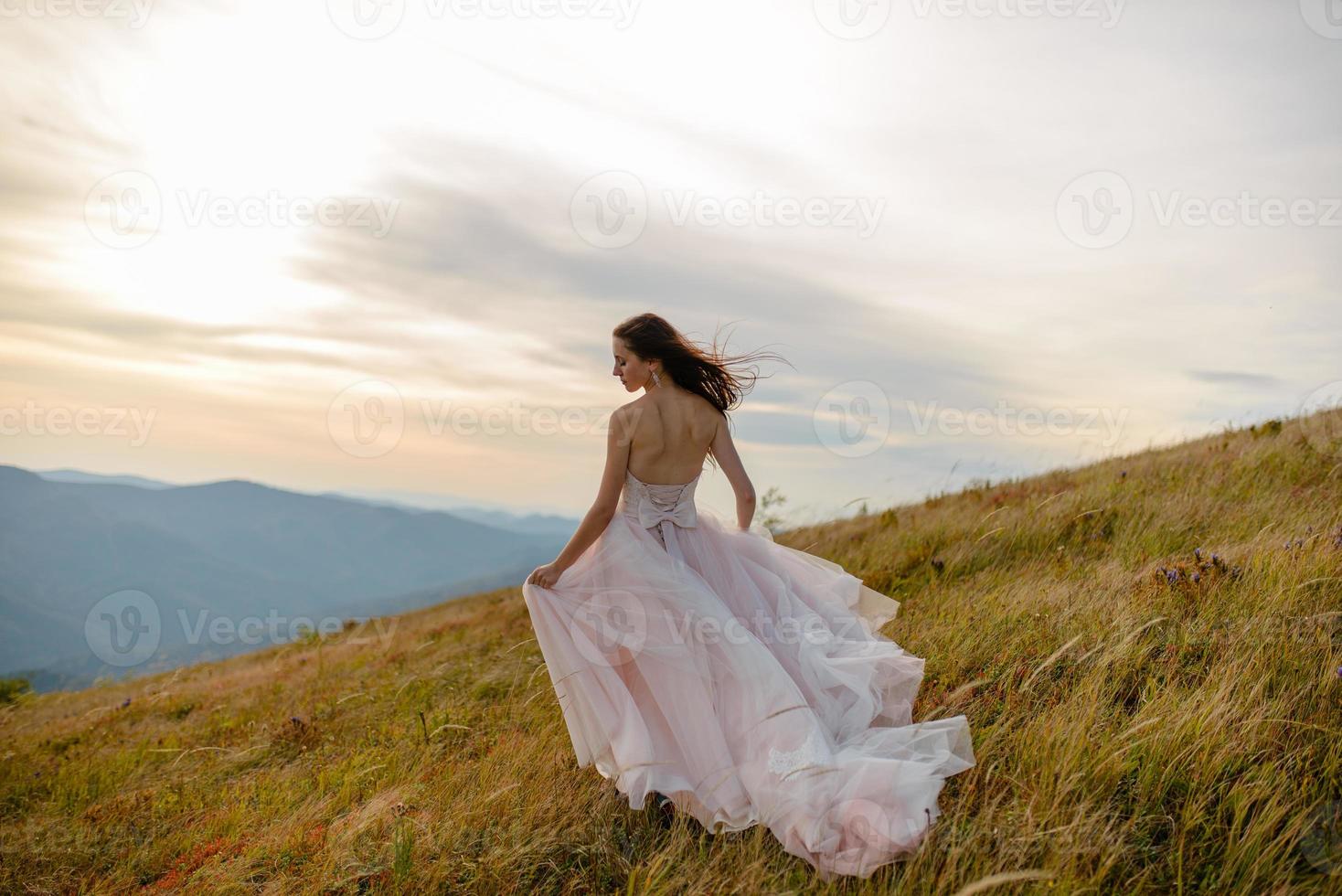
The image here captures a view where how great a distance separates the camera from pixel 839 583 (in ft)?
20.5

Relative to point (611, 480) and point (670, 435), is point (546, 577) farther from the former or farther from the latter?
point (670, 435)

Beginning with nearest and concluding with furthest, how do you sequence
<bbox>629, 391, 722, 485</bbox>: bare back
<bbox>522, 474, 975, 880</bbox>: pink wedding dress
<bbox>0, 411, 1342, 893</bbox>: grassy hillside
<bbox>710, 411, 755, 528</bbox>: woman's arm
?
<bbox>0, 411, 1342, 893</bbox>: grassy hillside, <bbox>522, 474, 975, 880</bbox>: pink wedding dress, <bbox>629, 391, 722, 485</bbox>: bare back, <bbox>710, 411, 755, 528</bbox>: woman's arm

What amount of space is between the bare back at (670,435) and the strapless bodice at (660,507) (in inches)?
2.1

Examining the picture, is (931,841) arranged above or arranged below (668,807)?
above

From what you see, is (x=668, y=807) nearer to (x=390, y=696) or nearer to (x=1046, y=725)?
(x=1046, y=725)

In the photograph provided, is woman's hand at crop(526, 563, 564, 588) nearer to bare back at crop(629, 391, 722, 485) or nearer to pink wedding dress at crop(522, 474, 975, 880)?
pink wedding dress at crop(522, 474, 975, 880)

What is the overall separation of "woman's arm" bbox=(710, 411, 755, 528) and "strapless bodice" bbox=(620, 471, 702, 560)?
38 centimetres

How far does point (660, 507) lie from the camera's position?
5848 mm

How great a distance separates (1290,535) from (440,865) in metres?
7.46

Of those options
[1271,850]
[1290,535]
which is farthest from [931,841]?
[1290,535]

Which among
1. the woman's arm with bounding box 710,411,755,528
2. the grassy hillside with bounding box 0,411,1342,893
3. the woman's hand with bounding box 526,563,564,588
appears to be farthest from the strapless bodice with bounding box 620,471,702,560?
the grassy hillside with bounding box 0,411,1342,893

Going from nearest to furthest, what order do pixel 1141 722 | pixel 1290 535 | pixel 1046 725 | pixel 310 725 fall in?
pixel 1141 722 < pixel 1046 725 < pixel 1290 535 < pixel 310 725

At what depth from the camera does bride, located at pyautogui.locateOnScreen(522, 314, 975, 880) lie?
163 inches

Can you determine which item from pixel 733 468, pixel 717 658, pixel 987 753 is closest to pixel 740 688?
pixel 717 658
